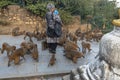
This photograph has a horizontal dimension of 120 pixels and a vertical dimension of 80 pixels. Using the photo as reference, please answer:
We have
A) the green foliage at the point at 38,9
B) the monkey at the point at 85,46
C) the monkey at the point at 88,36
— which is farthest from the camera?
the green foliage at the point at 38,9

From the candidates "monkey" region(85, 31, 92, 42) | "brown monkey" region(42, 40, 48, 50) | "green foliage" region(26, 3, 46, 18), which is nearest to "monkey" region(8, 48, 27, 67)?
"brown monkey" region(42, 40, 48, 50)

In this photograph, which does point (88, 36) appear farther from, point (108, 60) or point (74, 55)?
point (108, 60)

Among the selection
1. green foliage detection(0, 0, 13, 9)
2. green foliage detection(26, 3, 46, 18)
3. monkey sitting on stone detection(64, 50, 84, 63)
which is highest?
green foliage detection(0, 0, 13, 9)

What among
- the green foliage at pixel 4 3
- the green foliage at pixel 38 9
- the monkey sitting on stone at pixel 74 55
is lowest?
the monkey sitting on stone at pixel 74 55

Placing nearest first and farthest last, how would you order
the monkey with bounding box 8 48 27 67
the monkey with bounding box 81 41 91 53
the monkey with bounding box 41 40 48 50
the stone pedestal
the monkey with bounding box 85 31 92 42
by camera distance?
1. the stone pedestal
2. the monkey with bounding box 8 48 27 67
3. the monkey with bounding box 81 41 91 53
4. the monkey with bounding box 41 40 48 50
5. the monkey with bounding box 85 31 92 42


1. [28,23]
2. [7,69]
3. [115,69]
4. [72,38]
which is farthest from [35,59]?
[28,23]

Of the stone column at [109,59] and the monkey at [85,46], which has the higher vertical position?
the stone column at [109,59]

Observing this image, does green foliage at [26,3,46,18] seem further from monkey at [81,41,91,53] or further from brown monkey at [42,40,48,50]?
monkey at [81,41,91,53]

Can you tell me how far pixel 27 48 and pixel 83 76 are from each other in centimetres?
314

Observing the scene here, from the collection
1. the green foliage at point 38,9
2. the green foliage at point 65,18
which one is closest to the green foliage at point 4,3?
the green foliage at point 38,9

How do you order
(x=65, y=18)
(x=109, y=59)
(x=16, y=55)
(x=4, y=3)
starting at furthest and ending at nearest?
1. (x=4, y=3)
2. (x=65, y=18)
3. (x=16, y=55)
4. (x=109, y=59)

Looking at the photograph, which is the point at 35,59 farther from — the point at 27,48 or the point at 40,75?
the point at 40,75

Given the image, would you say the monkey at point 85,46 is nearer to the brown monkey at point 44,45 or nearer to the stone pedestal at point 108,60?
the brown monkey at point 44,45

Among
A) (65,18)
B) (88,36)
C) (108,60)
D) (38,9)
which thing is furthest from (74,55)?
(38,9)
